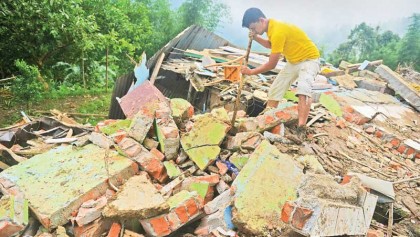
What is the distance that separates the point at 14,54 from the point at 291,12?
537 ft

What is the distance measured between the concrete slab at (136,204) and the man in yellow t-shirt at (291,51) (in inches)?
75.0

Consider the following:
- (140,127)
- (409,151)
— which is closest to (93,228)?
(140,127)

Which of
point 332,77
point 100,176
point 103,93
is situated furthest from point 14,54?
point 332,77

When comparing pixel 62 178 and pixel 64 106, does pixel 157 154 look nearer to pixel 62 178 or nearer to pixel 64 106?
pixel 62 178

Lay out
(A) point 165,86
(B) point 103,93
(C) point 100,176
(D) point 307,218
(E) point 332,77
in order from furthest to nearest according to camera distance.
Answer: (B) point 103,93
(E) point 332,77
(A) point 165,86
(C) point 100,176
(D) point 307,218

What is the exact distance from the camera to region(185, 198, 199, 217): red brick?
265 centimetres

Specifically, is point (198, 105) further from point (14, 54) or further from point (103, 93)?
point (14, 54)

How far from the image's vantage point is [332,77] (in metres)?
7.64

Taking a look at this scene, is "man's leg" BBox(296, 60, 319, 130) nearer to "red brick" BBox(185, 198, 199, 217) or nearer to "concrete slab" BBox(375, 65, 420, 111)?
"red brick" BBox(185, 198, 199, 217)

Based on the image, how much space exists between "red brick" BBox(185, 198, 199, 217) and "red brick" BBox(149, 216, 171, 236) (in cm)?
23

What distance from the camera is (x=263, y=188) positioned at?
275cm

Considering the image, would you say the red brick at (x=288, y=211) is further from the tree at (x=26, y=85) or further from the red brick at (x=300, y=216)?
the tree at (x=26, y=85)

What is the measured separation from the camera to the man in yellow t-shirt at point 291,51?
12.4 ft

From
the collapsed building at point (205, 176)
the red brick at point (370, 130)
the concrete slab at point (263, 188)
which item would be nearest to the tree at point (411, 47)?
the red brick at point (370, 130)
